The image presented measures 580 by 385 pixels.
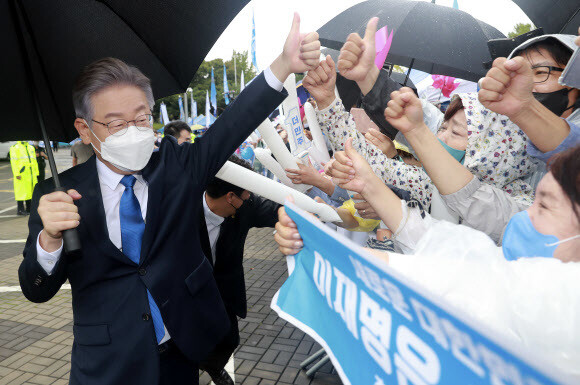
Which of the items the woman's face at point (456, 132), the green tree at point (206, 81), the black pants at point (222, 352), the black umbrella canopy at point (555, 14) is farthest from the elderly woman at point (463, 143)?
the green tree at point (206, 81)

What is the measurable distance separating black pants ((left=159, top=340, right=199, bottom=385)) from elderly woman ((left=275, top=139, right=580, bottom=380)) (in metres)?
0.85

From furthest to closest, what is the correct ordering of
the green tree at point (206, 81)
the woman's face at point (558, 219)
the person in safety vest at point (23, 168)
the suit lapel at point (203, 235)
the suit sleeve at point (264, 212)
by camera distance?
the green tree at point (206, 81), the person in safety vest at point (23, 168), the suit sleeve at point (264, 212), the suit lapel at point (203, 235), the woman's face at point (558, 219)

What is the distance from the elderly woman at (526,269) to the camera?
0.69 metres

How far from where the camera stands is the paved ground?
3.24 m

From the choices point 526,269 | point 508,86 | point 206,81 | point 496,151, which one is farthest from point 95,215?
point 206,81

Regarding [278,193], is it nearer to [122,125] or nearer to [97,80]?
[122,125]

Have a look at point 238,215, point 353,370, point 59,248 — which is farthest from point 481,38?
point 59,248

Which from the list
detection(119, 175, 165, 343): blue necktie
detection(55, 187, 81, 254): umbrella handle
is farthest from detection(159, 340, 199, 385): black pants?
detection(55, 187, 81, 254): umbrella handle

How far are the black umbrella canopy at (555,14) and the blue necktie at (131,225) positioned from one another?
227cm

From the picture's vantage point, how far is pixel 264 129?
1.88 m

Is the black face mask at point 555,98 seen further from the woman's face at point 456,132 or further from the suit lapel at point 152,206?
the suit lapel at point 152,206

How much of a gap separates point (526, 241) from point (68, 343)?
4289mm

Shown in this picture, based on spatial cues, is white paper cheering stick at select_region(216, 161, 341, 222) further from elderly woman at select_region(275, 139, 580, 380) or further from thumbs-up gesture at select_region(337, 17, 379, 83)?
thumbs-up gesture at select_region(337, 17, 379, 83)

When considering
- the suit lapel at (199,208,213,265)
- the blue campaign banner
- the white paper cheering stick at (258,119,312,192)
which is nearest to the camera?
the blue campaign banner
